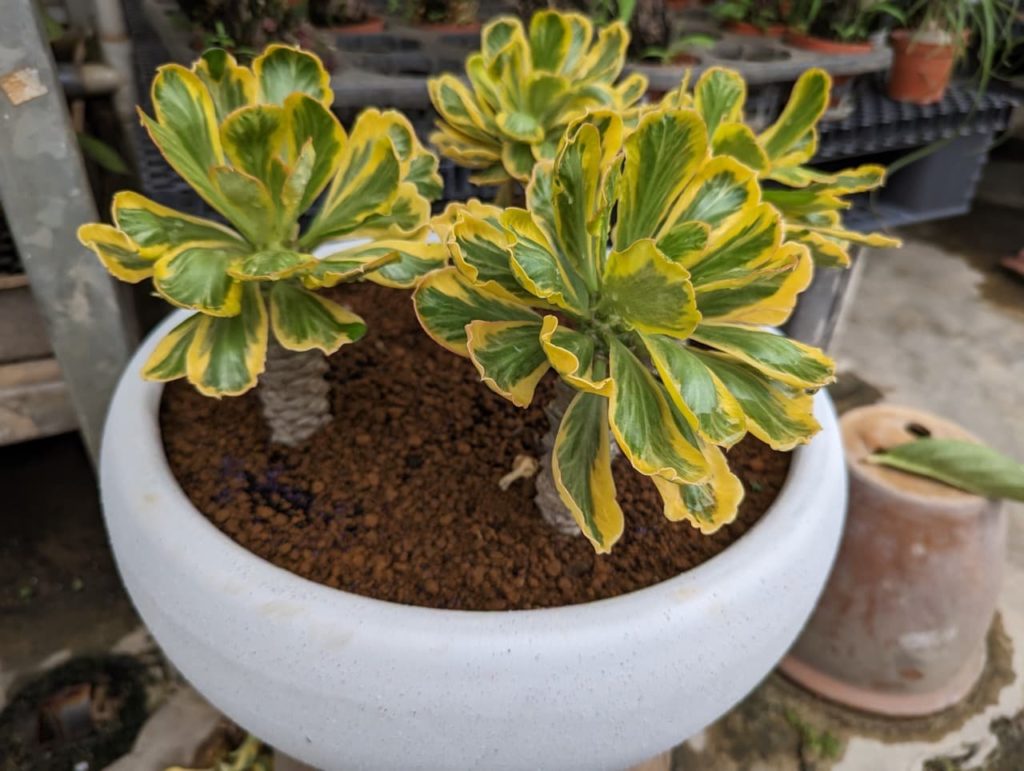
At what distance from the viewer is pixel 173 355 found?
53 centimetres

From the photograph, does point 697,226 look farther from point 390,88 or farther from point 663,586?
point 390,88

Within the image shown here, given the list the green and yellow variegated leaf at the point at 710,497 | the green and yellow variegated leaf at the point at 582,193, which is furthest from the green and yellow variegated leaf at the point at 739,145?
the green and yellow variegated leaf at the point at 710,497

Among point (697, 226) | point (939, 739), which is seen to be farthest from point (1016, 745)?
point (697, 226)

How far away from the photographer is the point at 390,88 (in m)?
0.88

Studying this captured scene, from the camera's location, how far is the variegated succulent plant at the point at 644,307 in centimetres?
44

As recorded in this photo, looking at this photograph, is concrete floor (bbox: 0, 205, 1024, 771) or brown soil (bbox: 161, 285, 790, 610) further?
concrete floor (bbox: 0, 205, 1024, 771)

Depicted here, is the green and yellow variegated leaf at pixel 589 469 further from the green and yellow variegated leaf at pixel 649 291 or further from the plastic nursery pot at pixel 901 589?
the plastic nursery pot at pixel 901 589

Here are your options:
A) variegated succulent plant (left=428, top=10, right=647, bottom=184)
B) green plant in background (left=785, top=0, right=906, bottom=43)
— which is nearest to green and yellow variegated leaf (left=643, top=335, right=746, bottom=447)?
variegated succulent plant (left=428, top=10, right=647, bottom=184)

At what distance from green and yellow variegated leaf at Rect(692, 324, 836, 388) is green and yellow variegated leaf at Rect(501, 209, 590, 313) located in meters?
0.09

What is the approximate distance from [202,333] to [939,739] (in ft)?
3.17

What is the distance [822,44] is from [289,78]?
1.06 m

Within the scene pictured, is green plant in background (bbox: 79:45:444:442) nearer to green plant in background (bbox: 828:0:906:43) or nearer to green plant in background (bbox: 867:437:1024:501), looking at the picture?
green plant in background (bbox: 867:437:1024:501)

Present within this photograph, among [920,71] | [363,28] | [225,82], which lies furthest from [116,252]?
[920,71]

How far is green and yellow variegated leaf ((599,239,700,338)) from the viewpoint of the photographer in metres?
0.41
